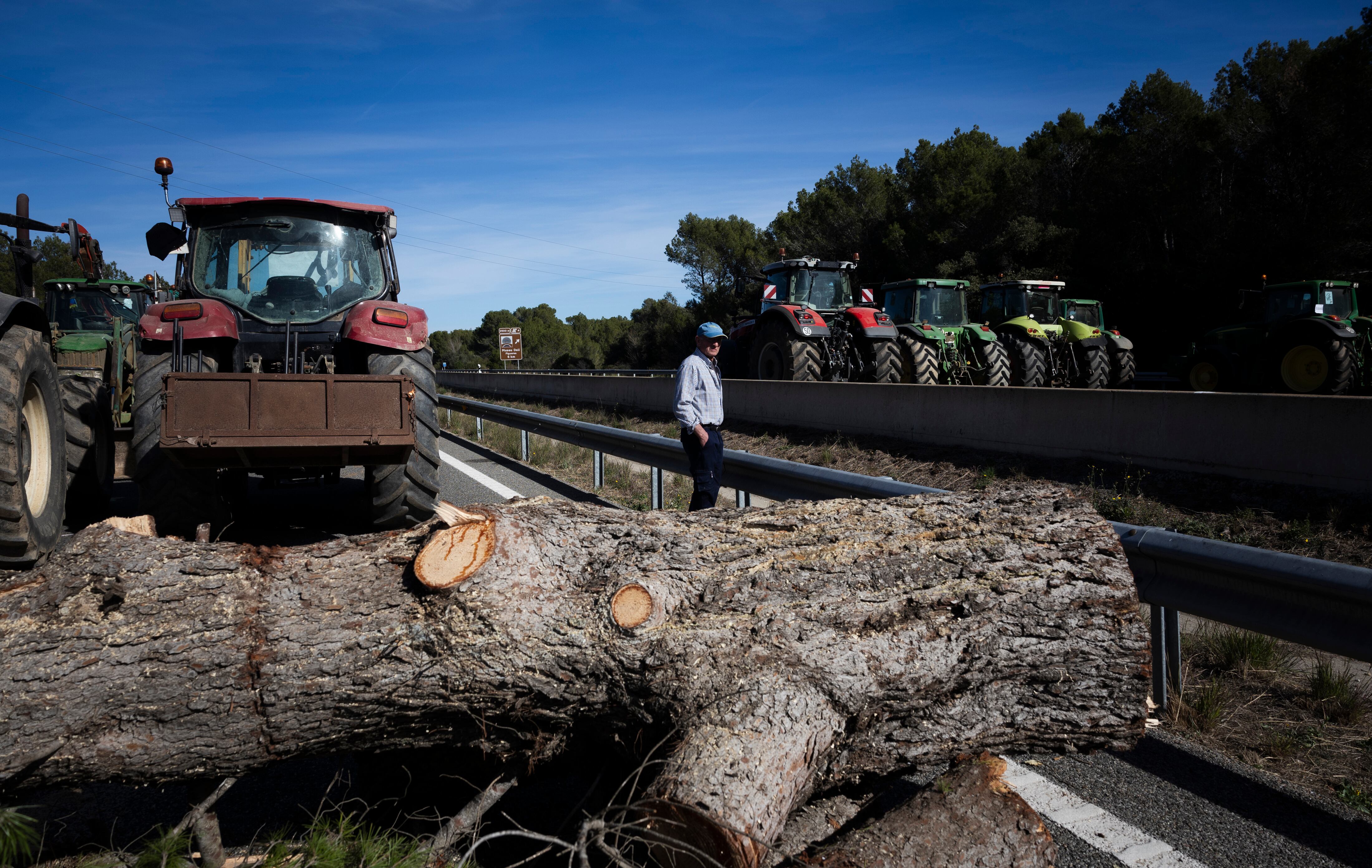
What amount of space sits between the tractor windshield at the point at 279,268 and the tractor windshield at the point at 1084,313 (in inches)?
729

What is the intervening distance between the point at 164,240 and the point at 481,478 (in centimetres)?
517

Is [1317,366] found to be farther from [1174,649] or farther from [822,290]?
[1174,649]

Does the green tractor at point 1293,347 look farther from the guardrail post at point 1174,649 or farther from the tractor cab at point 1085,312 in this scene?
the guardrail post at point 1174,649

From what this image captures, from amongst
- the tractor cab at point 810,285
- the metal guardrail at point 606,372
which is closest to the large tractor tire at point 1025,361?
the tractor cab at point 810,285

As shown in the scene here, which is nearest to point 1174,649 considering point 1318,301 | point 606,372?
point 1318,301

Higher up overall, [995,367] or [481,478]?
[995,367]

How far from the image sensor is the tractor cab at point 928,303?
18375 mm

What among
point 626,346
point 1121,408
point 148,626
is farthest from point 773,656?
point 626,346

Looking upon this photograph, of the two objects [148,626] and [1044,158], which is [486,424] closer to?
[148,626]

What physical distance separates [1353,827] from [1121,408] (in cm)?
635

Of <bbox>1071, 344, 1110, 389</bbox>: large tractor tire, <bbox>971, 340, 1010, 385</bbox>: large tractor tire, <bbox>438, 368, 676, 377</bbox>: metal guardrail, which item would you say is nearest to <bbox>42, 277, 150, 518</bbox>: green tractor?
<bbox>971, 340, 1010, 385</bbox>: large tractor tire

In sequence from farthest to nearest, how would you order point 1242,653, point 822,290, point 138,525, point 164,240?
point 822,290 < point 164,240 < point 1242,653 < point 138,525

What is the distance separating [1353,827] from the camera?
9.04ft

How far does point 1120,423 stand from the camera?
28.1 ft
